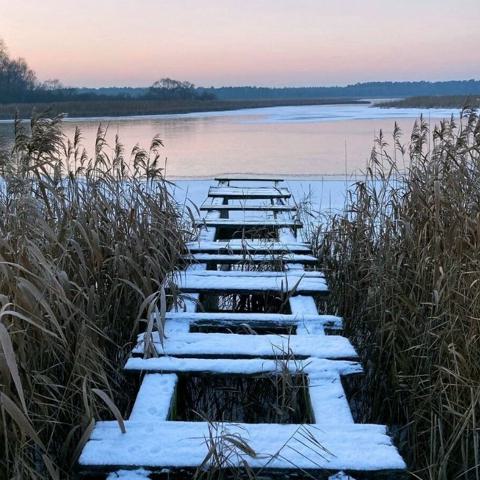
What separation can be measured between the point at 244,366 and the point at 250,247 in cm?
182

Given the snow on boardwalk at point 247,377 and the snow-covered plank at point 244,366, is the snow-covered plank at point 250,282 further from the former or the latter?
the snow-covered plank at point 244,366

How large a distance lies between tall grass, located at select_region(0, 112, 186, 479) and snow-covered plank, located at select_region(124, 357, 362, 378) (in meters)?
0.16

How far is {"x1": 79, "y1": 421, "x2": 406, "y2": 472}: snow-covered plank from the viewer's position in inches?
61.3

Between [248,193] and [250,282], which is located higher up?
[248,193]

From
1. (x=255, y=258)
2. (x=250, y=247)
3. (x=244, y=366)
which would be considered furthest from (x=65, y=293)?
(x=250, y=247)

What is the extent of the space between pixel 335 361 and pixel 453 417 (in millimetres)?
431

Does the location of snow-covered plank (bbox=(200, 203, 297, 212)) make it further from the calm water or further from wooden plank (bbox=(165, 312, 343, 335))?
the calm water

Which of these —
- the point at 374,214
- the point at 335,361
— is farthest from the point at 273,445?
the point at 374,214

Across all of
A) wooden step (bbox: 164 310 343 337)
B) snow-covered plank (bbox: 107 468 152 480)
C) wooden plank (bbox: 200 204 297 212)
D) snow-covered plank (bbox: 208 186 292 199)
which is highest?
snow-covered plank (bbox: 208 186 292 199)

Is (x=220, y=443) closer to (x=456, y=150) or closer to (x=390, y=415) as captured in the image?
(x=390, y=415)

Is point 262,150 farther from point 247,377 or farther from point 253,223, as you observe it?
point 247,377

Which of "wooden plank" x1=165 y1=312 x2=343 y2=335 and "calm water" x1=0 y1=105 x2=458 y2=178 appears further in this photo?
"calm water" x1=0 y1=105 x2=458 y2=178

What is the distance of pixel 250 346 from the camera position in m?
2.29

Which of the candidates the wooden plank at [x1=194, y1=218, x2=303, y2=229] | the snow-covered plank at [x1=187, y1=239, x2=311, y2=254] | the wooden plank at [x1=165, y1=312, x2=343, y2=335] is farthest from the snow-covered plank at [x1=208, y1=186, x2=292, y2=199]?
the wooden plank at [x1=165, y1=312, x2=343, y2=335]
